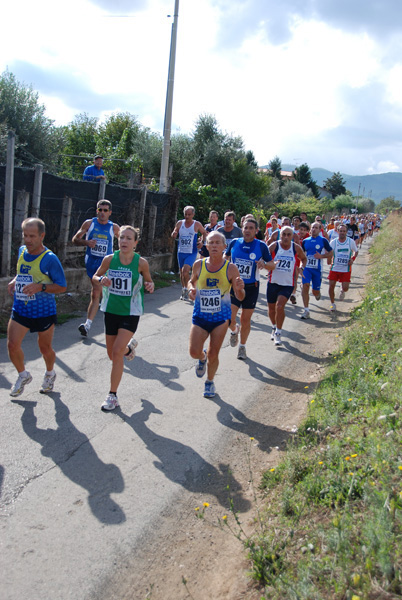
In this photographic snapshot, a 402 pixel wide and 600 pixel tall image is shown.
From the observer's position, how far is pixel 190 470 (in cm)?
459

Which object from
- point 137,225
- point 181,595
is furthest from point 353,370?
point 137,225

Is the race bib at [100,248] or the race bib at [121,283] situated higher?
the race bib at [100,248]

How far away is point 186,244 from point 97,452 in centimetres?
826

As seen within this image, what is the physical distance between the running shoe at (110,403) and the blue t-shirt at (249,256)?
10.3 feet

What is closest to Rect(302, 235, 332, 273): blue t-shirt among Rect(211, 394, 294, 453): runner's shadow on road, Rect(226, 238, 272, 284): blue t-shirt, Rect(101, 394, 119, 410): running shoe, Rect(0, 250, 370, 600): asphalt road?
Rect(0, 250, 370, 600): asphalt road

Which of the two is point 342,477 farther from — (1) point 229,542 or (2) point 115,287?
(2) point 115,287

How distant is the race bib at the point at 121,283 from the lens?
5801 millimetres

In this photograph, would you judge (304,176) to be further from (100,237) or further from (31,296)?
(31,296)

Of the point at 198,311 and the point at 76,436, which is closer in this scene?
the point at 76,436

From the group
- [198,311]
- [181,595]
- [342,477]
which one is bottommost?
[181,595]

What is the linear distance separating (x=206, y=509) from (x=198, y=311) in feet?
8.68

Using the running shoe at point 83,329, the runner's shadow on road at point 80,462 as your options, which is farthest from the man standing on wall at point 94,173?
the runner's shadow on road at point 80,462

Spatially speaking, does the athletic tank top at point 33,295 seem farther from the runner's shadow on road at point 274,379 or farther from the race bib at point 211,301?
the runner's shadow on road at point 274,379

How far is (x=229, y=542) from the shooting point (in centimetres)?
367
